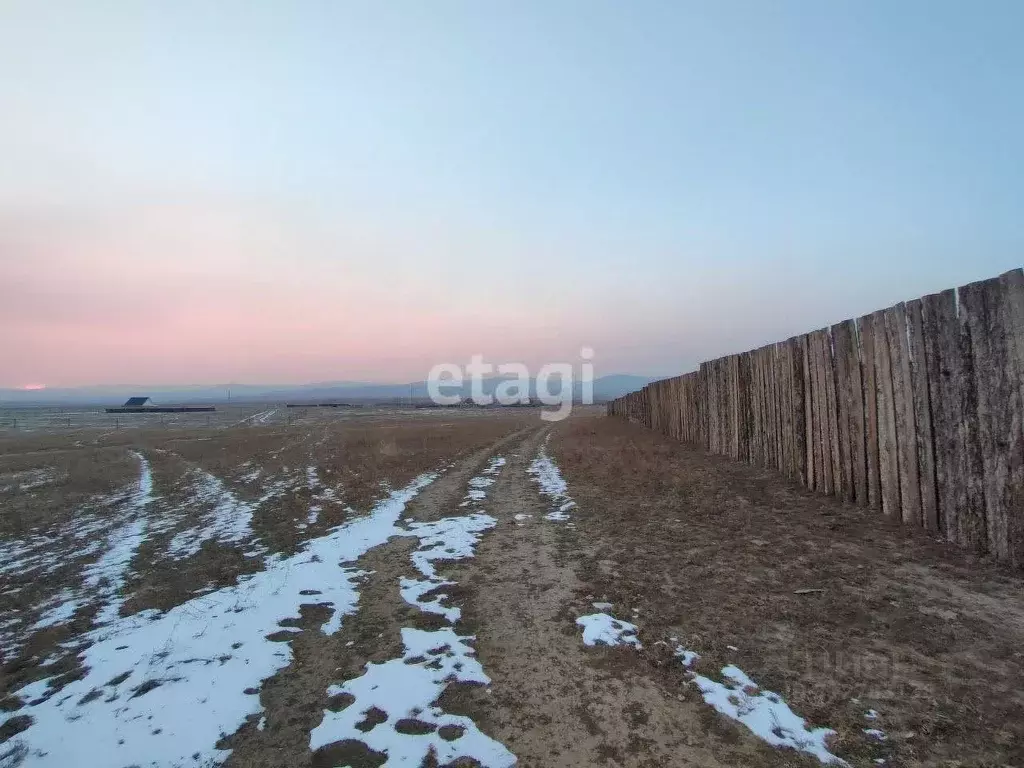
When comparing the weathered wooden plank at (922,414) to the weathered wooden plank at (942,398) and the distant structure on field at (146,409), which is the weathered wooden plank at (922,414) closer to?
the weathered wooden plank at (942,398)

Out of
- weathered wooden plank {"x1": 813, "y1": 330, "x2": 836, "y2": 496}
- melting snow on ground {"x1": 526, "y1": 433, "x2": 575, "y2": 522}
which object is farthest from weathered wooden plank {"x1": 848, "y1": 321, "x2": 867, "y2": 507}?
melting snow on ground {"x1": 526, "y1": 433, "x2": 575, "y2": 522}

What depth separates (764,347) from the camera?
9.55 m

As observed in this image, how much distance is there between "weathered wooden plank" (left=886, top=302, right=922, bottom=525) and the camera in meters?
5.51

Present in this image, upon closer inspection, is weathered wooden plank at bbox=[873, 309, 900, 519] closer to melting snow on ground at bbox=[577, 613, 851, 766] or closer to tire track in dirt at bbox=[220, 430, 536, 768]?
melting snow on ground at bbox=[577, 613, 851, 766]

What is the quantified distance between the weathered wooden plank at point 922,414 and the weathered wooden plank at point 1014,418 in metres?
0.74

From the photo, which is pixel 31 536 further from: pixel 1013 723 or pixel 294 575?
pixel 1013 723

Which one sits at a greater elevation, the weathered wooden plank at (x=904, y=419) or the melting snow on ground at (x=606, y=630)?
the weathered wooden plank at (x=904, y=419)

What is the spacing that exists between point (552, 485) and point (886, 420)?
5556 millimetres

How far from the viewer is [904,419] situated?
220 inches

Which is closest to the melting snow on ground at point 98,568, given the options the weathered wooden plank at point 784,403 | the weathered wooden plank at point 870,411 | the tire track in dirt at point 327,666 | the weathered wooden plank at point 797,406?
the tire track in dirt at point 327,666

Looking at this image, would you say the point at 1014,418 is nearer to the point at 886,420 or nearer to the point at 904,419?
the point at 904,419

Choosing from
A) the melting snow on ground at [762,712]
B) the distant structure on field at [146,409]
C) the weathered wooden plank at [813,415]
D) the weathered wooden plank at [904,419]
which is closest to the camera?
the melting snow on ground at [762,712]

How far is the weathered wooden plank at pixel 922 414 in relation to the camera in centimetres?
527

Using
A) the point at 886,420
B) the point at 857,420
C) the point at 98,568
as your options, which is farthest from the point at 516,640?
the point at 98,568
